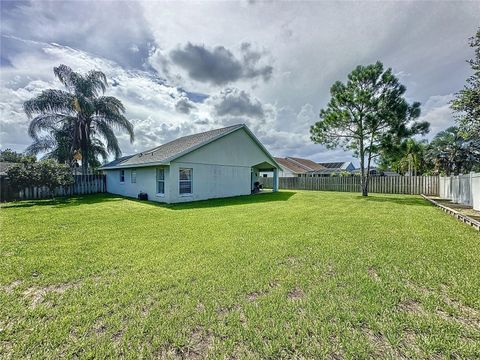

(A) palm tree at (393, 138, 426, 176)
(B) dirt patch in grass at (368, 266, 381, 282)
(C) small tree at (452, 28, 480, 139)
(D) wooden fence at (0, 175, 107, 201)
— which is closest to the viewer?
(B) dirt patch in grass at (368, 266, 381, 282)

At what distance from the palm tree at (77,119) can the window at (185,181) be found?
40.2 feet

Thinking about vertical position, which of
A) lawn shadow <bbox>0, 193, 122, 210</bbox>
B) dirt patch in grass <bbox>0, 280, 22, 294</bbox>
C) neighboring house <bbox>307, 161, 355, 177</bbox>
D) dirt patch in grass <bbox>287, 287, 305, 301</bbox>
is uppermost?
neighboring house <bbox>307, 161, 355, 177</bbox>

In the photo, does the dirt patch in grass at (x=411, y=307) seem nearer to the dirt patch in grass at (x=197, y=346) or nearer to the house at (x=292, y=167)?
the dirt patch in grass at (x=197, y=346)

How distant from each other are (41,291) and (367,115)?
18850mm

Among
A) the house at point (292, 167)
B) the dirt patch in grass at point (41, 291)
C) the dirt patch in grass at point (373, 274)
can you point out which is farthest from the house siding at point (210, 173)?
the house at point (292, 167)

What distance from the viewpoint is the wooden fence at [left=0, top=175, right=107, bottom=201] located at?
47.6ft

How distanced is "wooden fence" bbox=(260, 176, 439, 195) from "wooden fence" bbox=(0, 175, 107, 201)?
19.6 m

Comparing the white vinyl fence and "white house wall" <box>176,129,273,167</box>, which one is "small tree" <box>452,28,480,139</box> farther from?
"white house wall" <box>176,129,273,167</box>

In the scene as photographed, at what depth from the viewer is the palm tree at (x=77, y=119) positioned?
19.4 m

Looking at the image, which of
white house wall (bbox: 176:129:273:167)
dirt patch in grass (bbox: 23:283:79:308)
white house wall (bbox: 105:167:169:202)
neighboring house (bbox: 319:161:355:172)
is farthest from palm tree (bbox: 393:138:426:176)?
dirt patch in grass (bbox: 23:283:79:308)

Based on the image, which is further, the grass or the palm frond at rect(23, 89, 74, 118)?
the palm frond at rect(23, 89, 74, 118)

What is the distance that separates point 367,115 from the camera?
1611cm

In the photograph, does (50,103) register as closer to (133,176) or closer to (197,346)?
(133,176)

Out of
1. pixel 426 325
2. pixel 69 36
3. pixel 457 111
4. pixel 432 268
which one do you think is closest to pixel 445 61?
pixel 457 111
